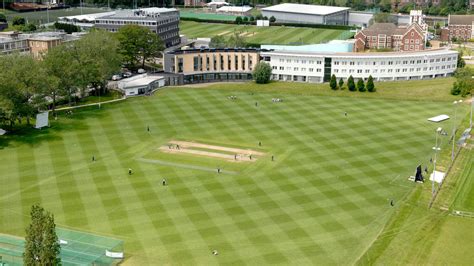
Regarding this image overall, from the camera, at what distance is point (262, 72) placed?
12888 centimetres

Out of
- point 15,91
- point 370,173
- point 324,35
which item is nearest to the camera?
point 370,173

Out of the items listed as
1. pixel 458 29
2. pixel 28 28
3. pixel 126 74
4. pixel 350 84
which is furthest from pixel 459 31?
pixel 28 28

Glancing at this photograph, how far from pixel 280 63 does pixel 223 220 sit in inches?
2983

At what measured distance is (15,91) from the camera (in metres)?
91.2

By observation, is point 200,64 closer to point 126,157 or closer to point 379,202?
point 126,157

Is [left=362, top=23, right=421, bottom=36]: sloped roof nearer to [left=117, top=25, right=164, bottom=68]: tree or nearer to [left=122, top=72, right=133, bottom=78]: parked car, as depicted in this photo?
[left=117, top=25, right=164, bottom=68]: tree

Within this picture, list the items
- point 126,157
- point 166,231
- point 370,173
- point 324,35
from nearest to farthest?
point 166,231
point 370,173
point 126,157
point 324,35

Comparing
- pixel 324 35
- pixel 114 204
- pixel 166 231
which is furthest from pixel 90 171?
pixel 324 35

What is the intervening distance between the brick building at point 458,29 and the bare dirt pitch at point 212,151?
418 feet

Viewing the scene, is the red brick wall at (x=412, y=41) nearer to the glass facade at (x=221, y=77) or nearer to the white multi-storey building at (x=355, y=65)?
the white multi-storey building at (x=355, y=65)

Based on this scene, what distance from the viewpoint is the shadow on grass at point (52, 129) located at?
294 feet

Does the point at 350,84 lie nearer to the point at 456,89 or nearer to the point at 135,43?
the point at 456,89

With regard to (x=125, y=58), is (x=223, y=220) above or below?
below

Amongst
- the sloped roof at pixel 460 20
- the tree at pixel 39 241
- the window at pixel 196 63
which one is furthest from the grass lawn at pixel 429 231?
the sloped roof at pixel 460 20
